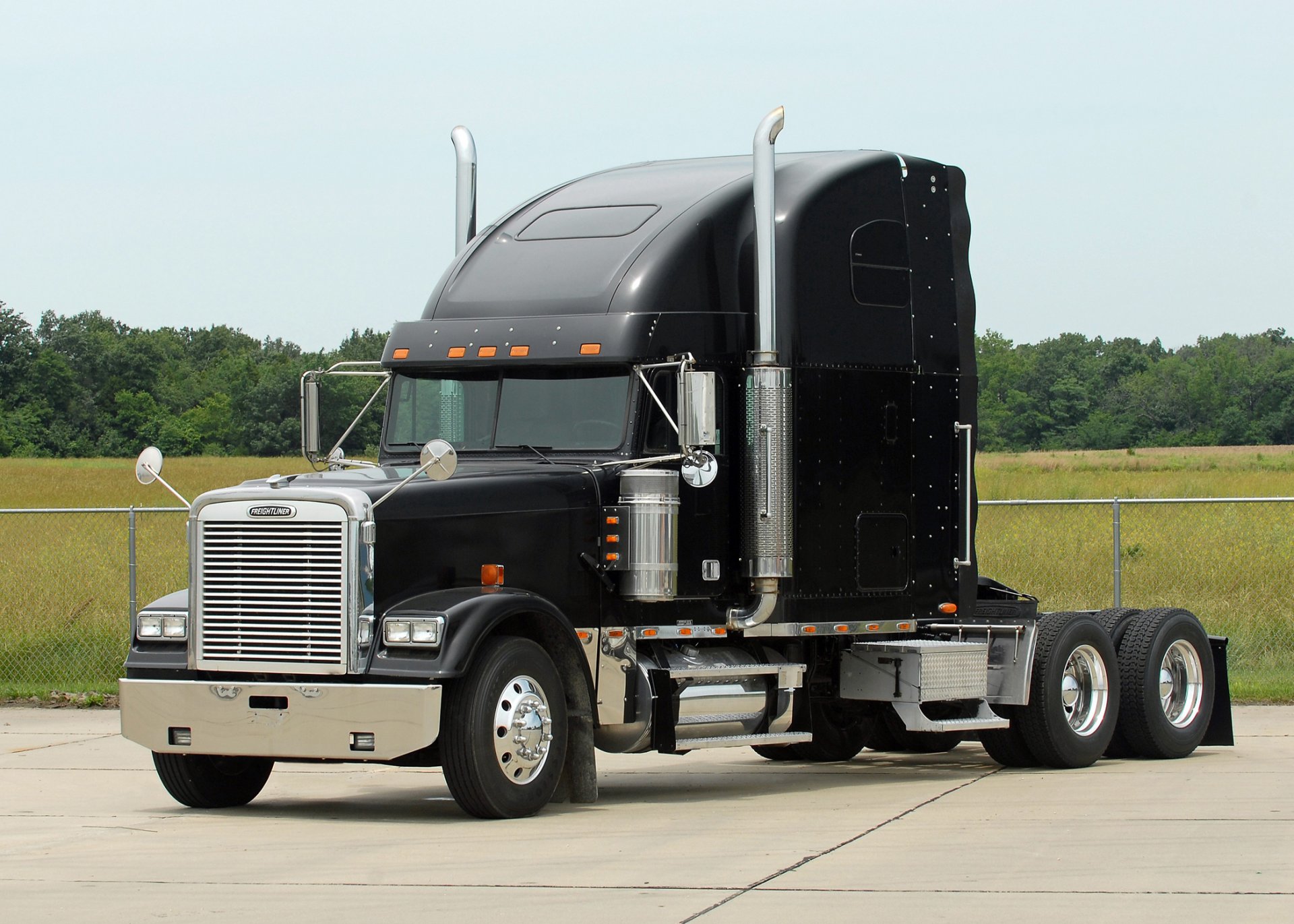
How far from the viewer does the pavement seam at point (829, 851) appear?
7.96 meters

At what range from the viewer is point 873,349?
43.1 feet

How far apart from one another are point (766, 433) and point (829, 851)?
3424mm

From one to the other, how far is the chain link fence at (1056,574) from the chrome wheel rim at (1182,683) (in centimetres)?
321

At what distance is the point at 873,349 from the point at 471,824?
4485 mm

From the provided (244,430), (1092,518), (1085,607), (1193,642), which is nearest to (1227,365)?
(244,430)

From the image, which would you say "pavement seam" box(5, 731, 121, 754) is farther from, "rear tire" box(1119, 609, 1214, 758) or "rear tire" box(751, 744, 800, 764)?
"rear tire" box(1119, 609, 1214, 758)

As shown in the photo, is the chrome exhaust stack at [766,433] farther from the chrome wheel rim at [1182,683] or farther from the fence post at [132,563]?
the fence post at [132,563]

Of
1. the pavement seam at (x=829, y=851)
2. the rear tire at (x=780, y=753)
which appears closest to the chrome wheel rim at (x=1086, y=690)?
the pavement seam at (x=829, y=851)

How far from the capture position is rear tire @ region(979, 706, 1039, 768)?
45.0 ft

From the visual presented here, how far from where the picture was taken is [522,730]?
Result: 10.8 meters

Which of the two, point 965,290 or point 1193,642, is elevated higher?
point 965,290

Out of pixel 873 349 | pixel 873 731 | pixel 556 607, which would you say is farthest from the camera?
pixel 873 731

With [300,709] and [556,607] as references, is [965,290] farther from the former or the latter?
[300,709]

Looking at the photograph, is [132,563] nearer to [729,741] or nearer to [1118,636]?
[729,741]
